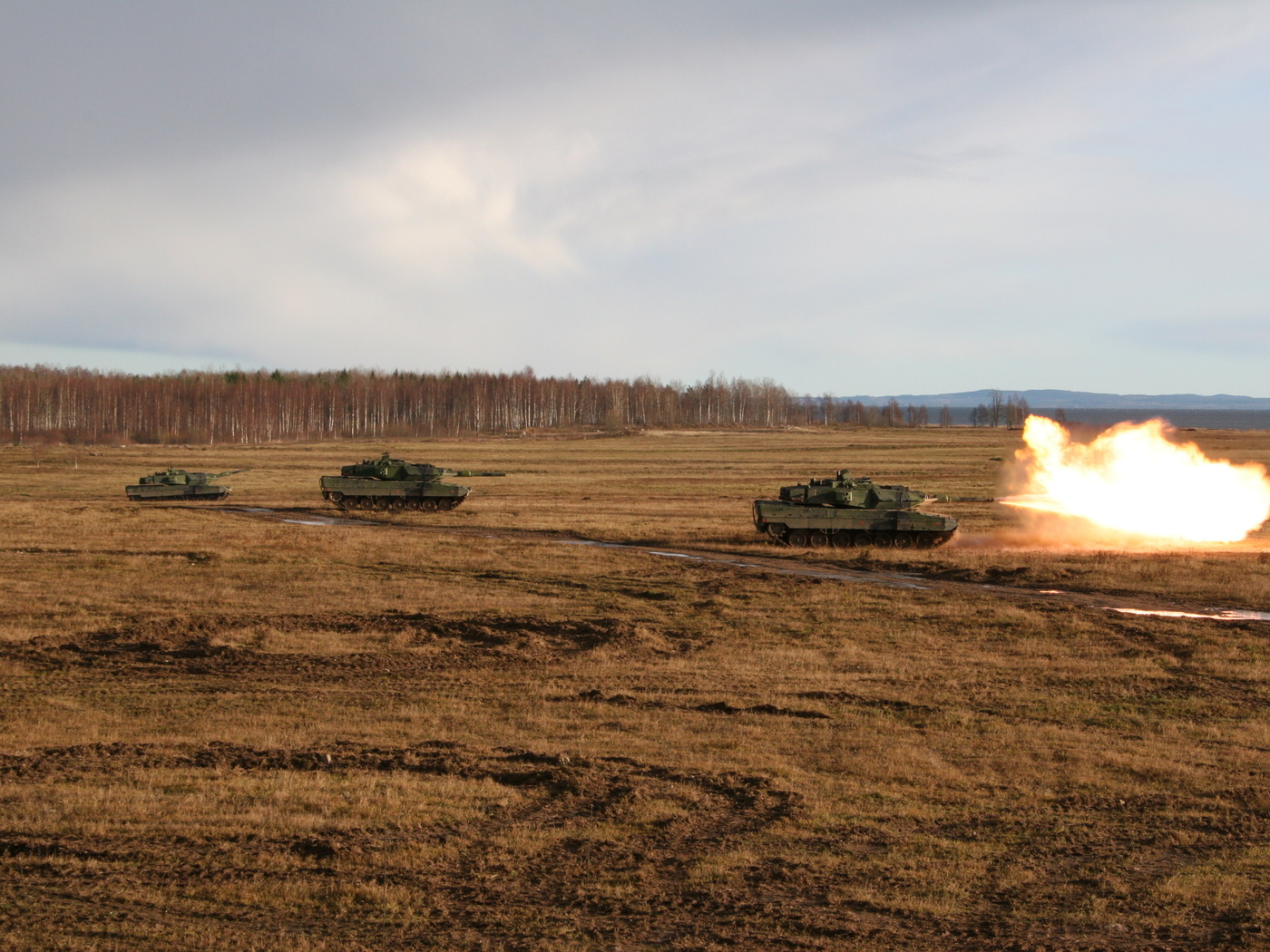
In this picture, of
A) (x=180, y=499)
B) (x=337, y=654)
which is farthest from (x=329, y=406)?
(x=337, y=654)

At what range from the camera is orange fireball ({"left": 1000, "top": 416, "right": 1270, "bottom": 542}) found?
3862 centimetres

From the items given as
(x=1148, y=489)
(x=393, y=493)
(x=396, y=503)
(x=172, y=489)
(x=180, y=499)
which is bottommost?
(x=180, y=499)

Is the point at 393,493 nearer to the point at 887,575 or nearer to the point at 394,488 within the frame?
the point at 394,488

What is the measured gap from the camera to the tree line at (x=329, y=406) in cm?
12738

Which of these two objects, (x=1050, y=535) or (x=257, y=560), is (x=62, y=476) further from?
(x=1050, y=535)

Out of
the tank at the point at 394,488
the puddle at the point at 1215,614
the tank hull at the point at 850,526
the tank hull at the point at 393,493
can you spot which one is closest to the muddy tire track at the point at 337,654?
the puddle at the point at 1215,614

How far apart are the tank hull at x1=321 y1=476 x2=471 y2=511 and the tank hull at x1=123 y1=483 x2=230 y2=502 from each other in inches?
309

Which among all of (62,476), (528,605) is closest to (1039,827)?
(528,605)

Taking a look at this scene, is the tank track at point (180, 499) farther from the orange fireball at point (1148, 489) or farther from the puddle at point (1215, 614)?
the puddle at point (1215, 614)

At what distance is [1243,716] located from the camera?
53.3 feet

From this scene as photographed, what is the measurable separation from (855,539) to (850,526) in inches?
23.8

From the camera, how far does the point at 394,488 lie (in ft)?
162

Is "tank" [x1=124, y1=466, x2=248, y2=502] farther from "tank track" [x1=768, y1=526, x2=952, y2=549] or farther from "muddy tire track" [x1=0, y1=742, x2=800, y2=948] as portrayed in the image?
"muddy tire track" [x1=0, y1=742, x2=800, y2=948]

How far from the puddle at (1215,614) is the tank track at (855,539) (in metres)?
12.2
